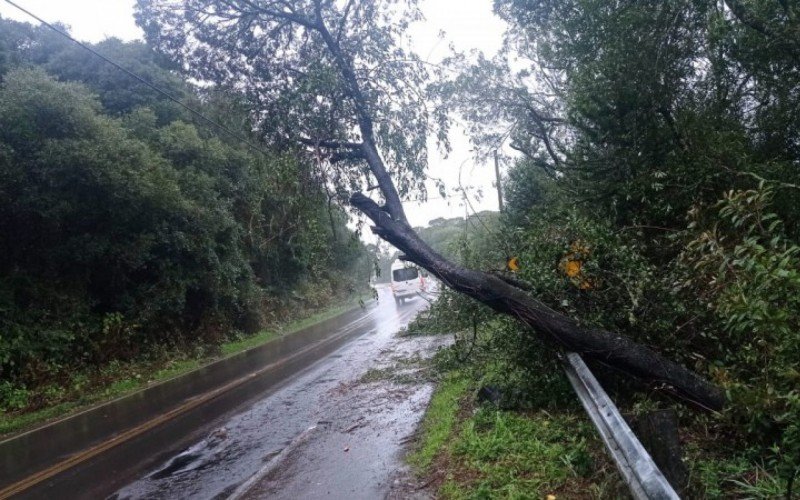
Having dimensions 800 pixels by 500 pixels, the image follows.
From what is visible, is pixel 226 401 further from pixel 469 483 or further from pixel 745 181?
pixel 745 181

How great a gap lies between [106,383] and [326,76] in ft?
33.8

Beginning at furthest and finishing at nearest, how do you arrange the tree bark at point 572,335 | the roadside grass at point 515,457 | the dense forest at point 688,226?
the tree bark at point 572,335 < the roadside grass at point 515,457 < the dense forest at point 688,226

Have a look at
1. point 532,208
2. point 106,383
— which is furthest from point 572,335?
point 106,383

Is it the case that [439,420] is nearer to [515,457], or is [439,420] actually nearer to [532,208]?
[515,457]

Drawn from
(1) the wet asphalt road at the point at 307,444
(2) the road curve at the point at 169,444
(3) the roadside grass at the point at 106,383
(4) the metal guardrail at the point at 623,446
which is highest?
(4) the metal guardrail at the point at 623,446

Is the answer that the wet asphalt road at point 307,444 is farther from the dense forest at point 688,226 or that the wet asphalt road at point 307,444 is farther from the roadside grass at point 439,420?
the dense forest at point 688,226

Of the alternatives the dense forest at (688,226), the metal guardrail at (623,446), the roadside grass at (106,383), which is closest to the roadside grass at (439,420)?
the dense forest at (688,226)

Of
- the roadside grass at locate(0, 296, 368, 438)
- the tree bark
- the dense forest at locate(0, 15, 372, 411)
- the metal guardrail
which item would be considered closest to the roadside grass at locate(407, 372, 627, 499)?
the metal guardrail

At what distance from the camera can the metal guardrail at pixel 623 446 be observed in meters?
2.52

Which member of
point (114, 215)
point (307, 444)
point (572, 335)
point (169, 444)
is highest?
point (114, 215)

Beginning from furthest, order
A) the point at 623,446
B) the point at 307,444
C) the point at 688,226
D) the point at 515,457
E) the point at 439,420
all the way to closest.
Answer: the point at 307,444 → the point at 439,420 → the point at 688,226 → the point at 515,457 → the point at 623,446

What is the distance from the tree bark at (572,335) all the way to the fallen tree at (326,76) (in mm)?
515

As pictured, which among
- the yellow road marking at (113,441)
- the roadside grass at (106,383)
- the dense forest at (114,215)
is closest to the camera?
the yellow road marking at (113,441)

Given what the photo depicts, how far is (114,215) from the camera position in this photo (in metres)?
13.5
